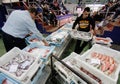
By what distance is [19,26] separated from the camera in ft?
6.73

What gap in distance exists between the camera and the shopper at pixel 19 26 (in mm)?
1989

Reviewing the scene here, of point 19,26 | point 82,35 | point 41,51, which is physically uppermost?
point 19,26

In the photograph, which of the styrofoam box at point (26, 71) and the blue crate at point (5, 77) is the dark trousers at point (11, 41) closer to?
the styrofoam box at point (26, 71)

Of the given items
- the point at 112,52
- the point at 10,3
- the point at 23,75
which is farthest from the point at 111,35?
the point at 10,3

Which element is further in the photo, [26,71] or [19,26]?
[19,26]

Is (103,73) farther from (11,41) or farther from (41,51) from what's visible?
(11,41)

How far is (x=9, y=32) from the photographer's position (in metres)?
2.14

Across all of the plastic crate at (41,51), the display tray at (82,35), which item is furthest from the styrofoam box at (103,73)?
the display tray at (82,35)

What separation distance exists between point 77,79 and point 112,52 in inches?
28.6

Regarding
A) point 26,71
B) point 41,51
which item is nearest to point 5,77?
point 26,71

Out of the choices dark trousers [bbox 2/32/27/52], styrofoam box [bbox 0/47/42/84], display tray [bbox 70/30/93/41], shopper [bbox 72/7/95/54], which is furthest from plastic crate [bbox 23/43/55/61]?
shopper [bbox 72/7/95/54]

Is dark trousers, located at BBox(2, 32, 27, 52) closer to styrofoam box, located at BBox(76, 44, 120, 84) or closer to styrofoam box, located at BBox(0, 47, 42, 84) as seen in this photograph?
styrofoam box, located at BBox(0, 47, 42, 84)

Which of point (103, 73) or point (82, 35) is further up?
point (103, 73)

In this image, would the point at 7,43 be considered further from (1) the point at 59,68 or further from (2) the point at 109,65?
(2) the point at 109,65
